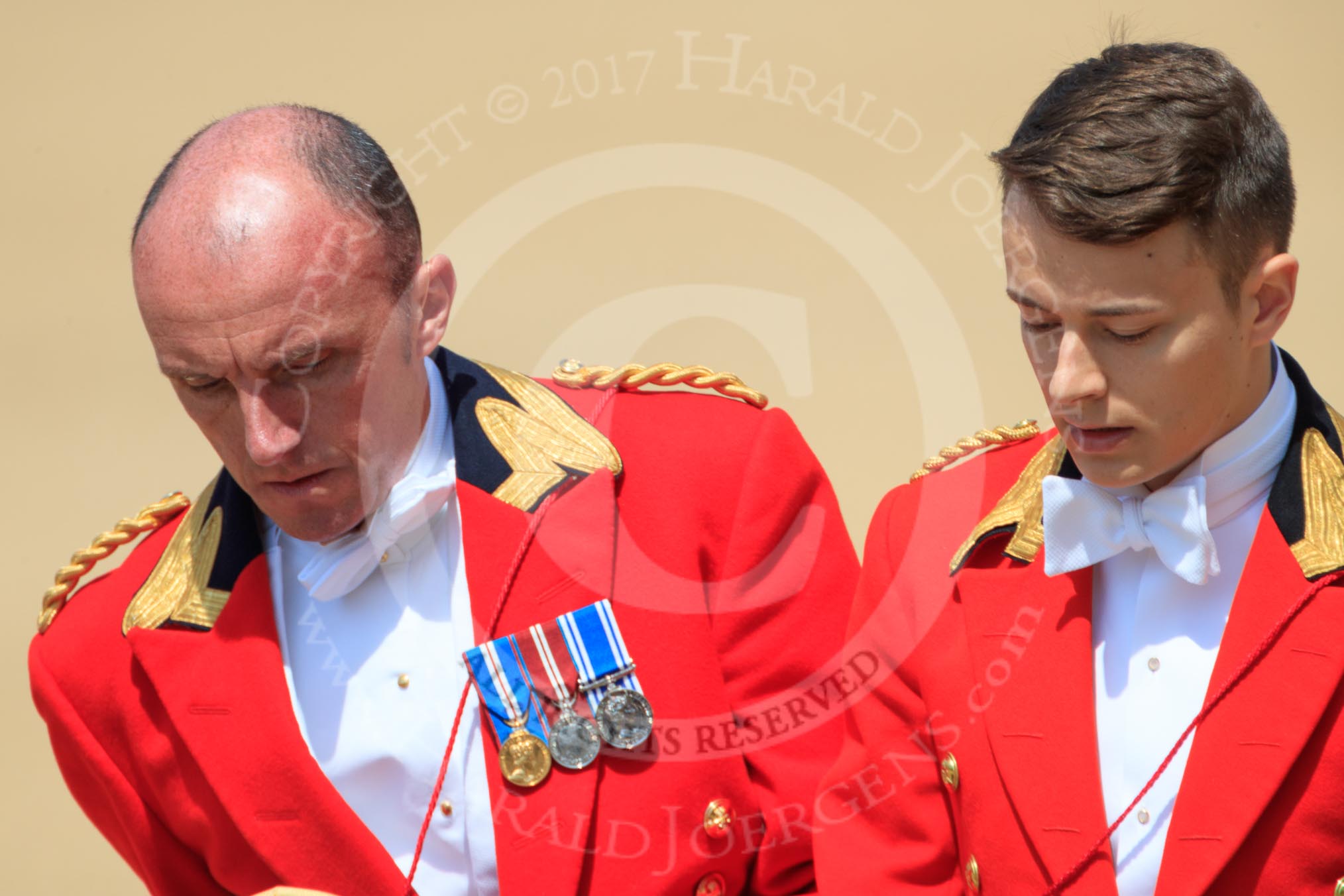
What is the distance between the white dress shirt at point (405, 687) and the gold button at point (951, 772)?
694 mm

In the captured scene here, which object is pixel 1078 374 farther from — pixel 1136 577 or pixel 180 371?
pixel 180 371

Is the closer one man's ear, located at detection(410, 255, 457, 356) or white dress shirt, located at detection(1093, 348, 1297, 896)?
white dress shirt, located at detection(1093, 348, 1297, 896)

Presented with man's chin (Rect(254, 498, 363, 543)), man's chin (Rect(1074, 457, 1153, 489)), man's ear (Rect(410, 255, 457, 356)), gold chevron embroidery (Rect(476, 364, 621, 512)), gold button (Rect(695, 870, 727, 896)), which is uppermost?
man's ear (Rect(410, 255, 457, 356))

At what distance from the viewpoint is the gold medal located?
2451 mm

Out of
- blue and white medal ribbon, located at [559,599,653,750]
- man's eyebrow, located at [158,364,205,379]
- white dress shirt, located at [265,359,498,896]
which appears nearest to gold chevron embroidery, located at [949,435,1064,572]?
blue and white medal ribbon, located at [559,599,653,750]

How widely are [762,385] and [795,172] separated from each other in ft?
2.71

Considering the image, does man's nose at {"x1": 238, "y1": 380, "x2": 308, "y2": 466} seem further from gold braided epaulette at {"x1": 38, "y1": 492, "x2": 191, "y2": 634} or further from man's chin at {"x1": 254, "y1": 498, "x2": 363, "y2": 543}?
gold braided epaulette at {"x1": 38, "y1": 492, "x2": 191, "y2": 634}

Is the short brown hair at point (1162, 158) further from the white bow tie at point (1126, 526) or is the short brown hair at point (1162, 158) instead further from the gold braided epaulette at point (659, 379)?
the gold braided epaulette at point (659, 379)

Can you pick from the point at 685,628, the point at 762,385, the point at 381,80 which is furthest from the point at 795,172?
the point at 685,628

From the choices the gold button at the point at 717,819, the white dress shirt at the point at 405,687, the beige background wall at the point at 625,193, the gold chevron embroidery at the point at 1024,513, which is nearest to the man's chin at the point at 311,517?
the white dress shirt at the point at 405,687

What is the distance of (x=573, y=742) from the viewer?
247 cm

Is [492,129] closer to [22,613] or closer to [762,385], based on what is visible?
[762,385]

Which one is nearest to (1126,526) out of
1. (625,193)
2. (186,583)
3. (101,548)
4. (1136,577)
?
(1136,577)

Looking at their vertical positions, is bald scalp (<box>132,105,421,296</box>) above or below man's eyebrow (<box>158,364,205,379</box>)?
above
